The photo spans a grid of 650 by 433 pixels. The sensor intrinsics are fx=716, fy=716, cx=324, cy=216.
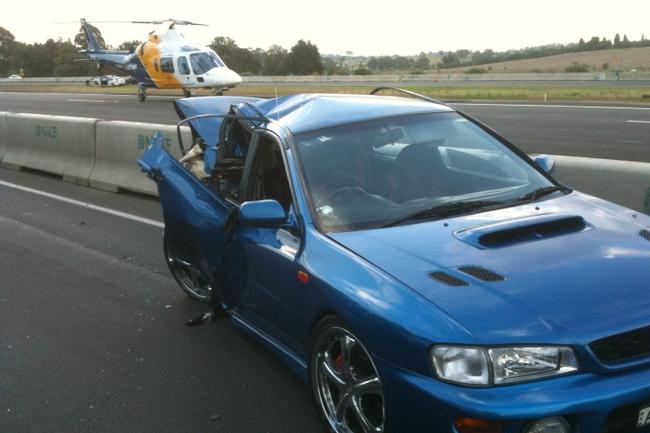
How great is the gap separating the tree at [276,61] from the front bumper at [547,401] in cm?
7818

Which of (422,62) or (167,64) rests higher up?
(167,64)

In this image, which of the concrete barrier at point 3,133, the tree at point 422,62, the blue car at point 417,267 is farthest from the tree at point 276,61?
the blue car at point 417,267

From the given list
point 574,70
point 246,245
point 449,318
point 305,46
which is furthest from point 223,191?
point 305,46

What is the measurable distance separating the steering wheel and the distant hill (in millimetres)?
55638

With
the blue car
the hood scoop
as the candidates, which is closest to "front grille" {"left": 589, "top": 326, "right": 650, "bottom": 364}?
the blue car

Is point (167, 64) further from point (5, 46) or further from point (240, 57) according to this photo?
point (5, 46)

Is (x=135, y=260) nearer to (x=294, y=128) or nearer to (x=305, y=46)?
(x=294, y=128)

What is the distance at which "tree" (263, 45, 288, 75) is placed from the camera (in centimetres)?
7950

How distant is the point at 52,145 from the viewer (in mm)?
12953

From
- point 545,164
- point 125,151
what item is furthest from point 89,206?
point 545,164

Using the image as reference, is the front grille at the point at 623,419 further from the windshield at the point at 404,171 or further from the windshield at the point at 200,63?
the windshield at the point at 200,63

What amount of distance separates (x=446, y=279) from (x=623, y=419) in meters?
0.86

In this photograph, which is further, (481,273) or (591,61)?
(591,61)

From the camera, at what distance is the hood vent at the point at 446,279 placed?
9.91 ft
